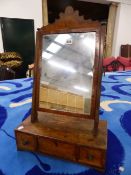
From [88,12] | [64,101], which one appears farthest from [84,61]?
[88,12]

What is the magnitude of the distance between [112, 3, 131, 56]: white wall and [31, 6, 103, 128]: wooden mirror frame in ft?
17.9

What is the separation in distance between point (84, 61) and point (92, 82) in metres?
0.11

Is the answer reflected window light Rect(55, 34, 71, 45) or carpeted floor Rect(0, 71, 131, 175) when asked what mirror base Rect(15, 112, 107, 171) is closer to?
carpeted floor Rect(0, 71, 131, 175)

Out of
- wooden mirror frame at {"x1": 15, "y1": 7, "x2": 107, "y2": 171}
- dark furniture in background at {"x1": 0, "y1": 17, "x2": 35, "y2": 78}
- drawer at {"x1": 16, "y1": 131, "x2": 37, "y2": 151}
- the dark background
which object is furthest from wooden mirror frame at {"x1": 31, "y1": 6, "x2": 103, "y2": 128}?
the dark background

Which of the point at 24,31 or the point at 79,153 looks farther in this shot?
the point at 24,31

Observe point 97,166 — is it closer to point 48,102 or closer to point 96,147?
point 96,147

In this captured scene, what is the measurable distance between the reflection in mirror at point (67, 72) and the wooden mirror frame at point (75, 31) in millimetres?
20

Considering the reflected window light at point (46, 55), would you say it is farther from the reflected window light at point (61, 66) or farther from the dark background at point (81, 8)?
the dark background at point (81, 8)

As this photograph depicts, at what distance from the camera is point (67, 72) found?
2.72 feet

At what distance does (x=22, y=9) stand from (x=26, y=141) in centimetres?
446

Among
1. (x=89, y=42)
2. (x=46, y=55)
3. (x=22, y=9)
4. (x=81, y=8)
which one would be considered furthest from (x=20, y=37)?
(x=89, y=42)

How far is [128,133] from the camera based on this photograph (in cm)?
93

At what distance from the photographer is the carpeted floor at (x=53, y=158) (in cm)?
70

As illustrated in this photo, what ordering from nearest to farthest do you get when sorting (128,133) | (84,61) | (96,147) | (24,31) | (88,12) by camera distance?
(96,147) → (84,61) → (128,133) → (24,31) → (88,12)
